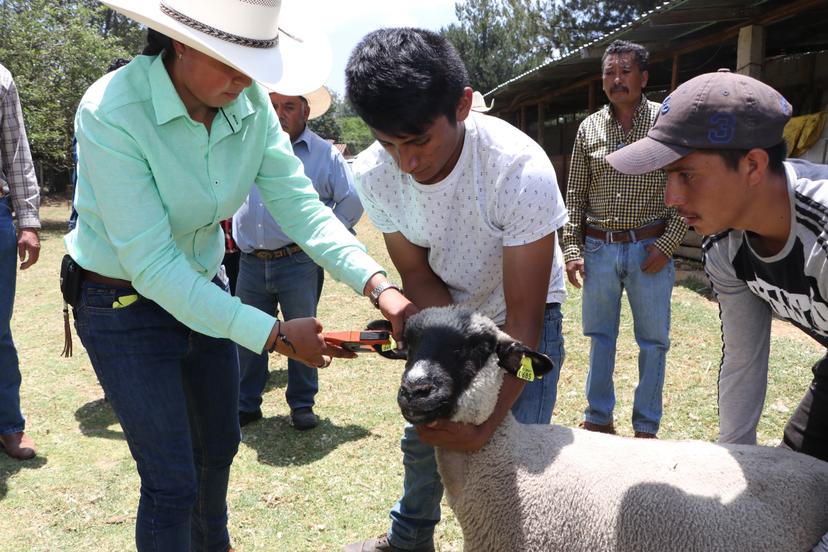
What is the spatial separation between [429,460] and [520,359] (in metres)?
0.85

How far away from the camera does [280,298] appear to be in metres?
4.86

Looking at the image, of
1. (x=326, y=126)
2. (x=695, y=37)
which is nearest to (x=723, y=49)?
(x=695, y=37)

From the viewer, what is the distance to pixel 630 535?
6.97 ft

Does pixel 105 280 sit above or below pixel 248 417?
above

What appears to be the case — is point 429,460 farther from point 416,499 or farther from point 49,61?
point 49,61

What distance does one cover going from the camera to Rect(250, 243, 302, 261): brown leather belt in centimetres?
475

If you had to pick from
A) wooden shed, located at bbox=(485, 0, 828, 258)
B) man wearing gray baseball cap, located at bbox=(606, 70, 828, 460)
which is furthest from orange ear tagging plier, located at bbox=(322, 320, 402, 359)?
wooden shed, located at bbox=(485, 0, 828, 258)

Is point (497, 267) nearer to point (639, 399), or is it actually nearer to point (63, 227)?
point (639, 399)

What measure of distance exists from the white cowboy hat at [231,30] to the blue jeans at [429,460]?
136 cm

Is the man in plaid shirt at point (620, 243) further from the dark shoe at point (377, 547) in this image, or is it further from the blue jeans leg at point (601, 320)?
the dark shoe at point (377, 547)

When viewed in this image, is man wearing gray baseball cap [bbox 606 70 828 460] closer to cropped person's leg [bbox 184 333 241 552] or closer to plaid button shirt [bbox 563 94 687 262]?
cropped person's leg [bbox 184 333 241 552]

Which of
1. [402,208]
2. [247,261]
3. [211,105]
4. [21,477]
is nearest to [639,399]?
[402,208]

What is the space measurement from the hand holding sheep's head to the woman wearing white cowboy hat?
0.21 meters

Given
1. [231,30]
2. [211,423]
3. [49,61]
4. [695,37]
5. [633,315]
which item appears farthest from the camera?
[49,61]
